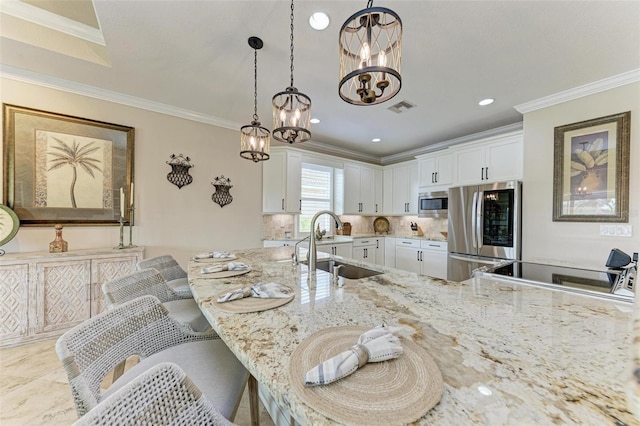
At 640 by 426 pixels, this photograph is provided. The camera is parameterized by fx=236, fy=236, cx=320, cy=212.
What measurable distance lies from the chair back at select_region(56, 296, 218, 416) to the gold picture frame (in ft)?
11.8

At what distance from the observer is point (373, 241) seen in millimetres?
4797

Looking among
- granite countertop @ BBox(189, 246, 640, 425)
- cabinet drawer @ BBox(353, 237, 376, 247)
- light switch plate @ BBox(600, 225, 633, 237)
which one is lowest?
cabinet drawer @ BBox(353, 237, 376, 247)

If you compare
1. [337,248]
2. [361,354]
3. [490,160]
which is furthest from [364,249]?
[361,354]

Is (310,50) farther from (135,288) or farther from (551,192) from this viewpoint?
(551,192)

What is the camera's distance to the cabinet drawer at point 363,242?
4.53 metres

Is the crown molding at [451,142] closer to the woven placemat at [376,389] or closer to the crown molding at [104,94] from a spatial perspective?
the crown molding at [104,94]

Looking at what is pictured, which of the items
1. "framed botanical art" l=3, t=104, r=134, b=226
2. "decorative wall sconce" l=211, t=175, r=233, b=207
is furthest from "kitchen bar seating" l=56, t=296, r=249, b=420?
"decorative wall sconce" l=211, t=175, r=233, b=207

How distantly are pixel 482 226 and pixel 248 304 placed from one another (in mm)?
3372

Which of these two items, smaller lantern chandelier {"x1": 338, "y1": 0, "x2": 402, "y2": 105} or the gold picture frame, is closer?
smaller lantern chandelier {"x1": 338, "y1": 0, "x2": 402, "y2": 105}

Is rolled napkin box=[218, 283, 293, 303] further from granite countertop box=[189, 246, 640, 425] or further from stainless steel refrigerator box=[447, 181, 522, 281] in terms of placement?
stainless steel refrigerator box=[447, 181, 522, 281]

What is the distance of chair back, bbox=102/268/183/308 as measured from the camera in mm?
1198

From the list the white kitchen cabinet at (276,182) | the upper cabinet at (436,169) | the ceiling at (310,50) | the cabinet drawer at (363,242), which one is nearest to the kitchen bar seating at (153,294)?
the ceiling at (310,50)

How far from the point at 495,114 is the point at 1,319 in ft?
19.2

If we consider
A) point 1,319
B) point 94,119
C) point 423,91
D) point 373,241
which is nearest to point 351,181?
point 373,241
